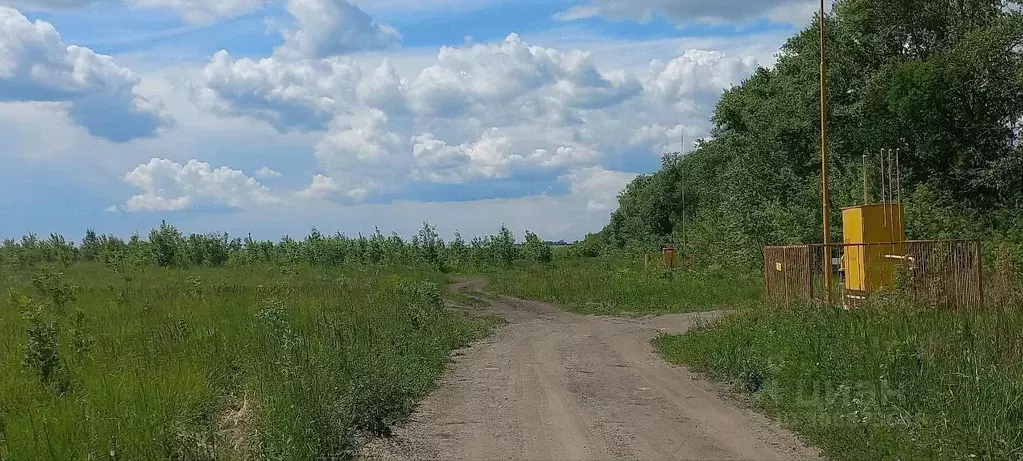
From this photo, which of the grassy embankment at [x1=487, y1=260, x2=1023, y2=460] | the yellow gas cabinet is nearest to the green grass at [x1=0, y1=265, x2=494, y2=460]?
the grassy embankment at [x1=487, y1=260, x2=1023, y2=460]

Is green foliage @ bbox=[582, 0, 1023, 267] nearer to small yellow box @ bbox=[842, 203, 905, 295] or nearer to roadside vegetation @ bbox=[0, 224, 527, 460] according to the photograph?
small yellow box @ bbox=[842, 203, 905, 295]

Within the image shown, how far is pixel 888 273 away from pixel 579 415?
9.28 m

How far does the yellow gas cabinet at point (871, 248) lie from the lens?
16750mm

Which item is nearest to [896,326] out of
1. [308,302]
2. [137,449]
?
[137,449]

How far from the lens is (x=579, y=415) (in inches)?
433

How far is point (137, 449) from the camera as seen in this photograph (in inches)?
326

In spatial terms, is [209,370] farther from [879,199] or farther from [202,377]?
[879,199]

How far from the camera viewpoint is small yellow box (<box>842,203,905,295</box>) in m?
17.2

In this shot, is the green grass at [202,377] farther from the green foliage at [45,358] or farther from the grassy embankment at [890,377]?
the grassy embankment at [890,377]

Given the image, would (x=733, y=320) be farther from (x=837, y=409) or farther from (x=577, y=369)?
(x=837, y=409)

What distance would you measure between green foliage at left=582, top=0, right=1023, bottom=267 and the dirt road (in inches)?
905

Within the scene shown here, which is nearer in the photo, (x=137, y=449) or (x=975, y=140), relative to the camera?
(x=137, y=449)

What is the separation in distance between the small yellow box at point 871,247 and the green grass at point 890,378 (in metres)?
3.00

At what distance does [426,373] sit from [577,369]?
2651mm
